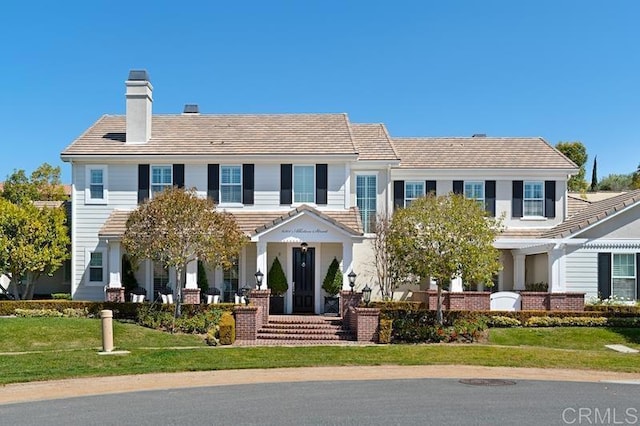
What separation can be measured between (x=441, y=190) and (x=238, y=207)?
8.77 meters

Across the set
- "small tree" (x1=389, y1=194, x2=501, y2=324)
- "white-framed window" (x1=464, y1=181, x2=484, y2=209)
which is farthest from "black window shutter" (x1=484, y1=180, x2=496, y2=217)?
"small tree" (x1=389, y1=194, x2=501, y2=324)

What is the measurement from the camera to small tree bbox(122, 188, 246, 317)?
21.6 meters

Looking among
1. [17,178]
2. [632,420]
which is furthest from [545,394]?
[17,178]

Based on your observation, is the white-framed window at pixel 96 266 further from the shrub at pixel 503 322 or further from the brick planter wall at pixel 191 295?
the shrub at pixel 503 322

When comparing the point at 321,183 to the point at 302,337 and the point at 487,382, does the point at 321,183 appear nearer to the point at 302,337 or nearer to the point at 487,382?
the point at 302,337

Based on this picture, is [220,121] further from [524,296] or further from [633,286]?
[633,286]

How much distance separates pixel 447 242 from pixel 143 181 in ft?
41.2

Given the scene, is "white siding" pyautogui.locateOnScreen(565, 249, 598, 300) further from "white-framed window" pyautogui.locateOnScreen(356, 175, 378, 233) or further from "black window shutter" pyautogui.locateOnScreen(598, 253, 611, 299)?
"white-framed window" pyautogui.locateOnScreen(356, 175, 378, 233)

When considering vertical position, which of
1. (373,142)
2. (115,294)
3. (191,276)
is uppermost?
(373,142)

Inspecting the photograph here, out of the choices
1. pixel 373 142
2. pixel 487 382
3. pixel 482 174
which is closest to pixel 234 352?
pixel 487 382

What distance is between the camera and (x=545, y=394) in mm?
12195

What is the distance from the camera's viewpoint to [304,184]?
2677 cm

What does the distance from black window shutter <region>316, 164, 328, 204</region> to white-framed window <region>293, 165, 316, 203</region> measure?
162 mm

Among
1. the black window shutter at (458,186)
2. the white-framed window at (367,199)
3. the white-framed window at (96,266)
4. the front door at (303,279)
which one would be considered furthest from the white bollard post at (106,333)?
the black window shutter at (458,186)
